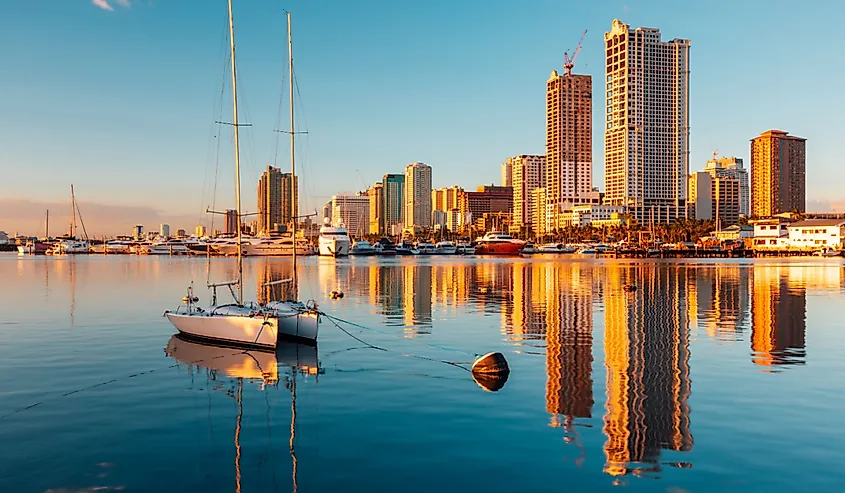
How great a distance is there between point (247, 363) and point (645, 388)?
53.5 ft

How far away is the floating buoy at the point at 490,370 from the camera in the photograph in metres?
25.2

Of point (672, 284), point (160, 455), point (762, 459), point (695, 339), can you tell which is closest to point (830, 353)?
point (695, 339)

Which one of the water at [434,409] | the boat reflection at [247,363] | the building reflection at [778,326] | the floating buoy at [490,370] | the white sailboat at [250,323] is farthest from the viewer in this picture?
the white sailboat at [250,323]

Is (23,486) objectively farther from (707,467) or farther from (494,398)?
(707,467)

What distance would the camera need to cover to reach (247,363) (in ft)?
95.0

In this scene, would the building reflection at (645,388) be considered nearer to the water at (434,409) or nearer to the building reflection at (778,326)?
the water at (434,409)

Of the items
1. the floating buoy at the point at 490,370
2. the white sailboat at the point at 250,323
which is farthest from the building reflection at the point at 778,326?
the white sailboat at the point at 250,323

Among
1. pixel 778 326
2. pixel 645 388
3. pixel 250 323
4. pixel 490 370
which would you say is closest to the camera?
pixel 645 388

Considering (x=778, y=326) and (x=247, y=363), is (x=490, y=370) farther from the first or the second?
(x=778, y=326)

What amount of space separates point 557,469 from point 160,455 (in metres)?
9.68

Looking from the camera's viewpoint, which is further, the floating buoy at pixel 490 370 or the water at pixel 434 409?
the floating buoy at pixel 490 370

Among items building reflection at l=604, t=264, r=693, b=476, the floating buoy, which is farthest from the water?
the floating buoy

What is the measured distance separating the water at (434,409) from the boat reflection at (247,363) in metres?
0.18

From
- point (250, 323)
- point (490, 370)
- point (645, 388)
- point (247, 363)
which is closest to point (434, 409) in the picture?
point (490, 370)
